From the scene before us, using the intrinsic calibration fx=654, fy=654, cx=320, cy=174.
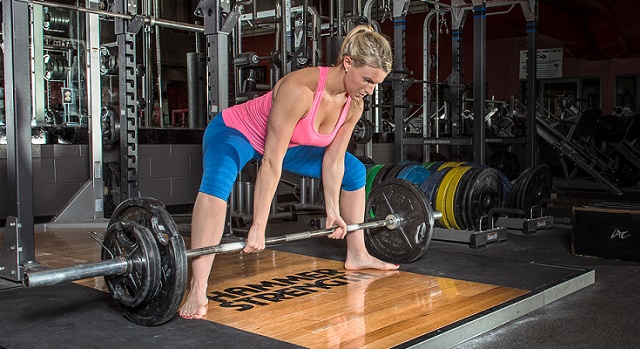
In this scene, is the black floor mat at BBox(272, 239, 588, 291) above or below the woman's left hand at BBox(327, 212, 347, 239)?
below

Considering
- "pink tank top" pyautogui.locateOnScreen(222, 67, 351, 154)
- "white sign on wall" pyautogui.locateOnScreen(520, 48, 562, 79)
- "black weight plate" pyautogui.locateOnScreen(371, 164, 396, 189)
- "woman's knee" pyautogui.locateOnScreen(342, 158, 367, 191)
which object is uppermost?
"white sign on wall" pyautogui.locateOnScreen(520, 48, 562, 79)

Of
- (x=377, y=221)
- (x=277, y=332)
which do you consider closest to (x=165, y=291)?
(x=277, y=332)

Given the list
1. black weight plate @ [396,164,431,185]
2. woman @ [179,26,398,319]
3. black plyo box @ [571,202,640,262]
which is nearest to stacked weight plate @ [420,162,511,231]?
black weight plate @ [396,164,431,185]

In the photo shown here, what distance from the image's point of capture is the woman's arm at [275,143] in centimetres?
205

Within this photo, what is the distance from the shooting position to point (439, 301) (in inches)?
90.6

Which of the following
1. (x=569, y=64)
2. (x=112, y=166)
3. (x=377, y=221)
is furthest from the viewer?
(x=569, y=64)

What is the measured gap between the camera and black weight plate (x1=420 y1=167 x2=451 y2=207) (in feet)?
12.7

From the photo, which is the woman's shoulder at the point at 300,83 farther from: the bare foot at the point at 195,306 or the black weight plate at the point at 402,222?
the black weight plate at the point at 402,222

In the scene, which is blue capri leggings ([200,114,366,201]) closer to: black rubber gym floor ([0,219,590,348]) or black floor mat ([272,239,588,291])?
black rubber gym floor ([0,219,590,348])

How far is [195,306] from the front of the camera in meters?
2.08

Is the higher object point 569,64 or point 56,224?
point 569,64

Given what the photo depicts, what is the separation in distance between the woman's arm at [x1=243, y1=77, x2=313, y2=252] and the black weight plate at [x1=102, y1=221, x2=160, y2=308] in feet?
1.04

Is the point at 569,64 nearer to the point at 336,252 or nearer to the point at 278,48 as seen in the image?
the point at 278,48

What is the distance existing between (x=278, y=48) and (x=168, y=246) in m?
3.51
